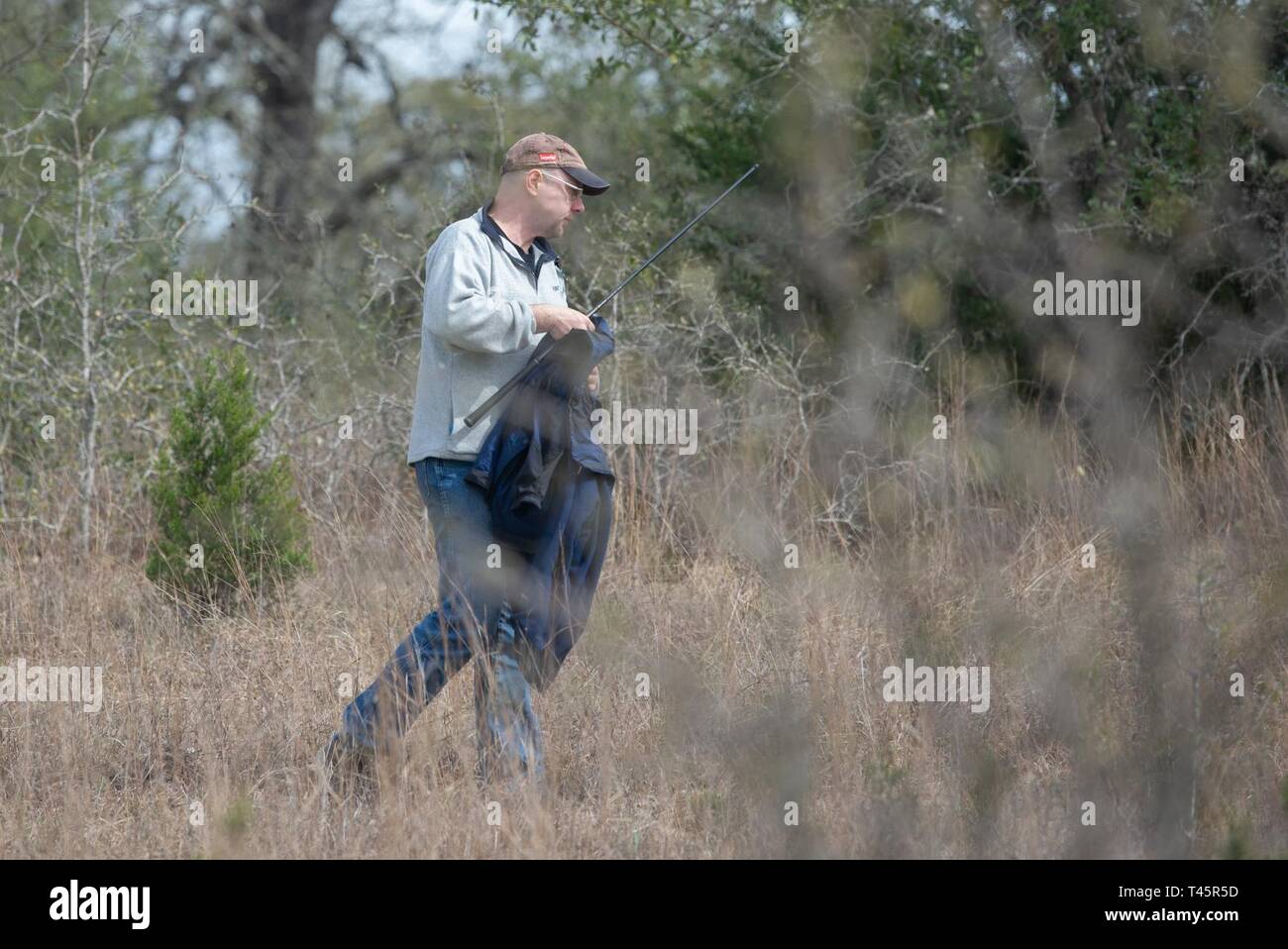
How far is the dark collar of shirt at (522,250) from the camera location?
4172 mm

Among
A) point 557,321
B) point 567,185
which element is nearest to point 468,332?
point 557,321

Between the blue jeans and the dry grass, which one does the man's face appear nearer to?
the blue jeans

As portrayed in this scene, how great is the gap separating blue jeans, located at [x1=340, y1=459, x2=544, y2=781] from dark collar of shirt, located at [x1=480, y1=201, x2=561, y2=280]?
23.3 inches

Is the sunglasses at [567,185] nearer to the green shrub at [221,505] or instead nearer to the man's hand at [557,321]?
the man's hand at [557,321]

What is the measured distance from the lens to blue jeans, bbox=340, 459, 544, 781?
403 centimetres

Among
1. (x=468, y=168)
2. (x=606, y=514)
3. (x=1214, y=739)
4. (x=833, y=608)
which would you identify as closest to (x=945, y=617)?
(x=1214, y=739)

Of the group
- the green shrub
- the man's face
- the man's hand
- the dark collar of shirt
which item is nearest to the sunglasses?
the man's face

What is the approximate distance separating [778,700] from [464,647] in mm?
840

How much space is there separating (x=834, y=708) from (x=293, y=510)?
307 cm

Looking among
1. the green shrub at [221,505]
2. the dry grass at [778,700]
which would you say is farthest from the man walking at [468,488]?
the green shrub at [221,505]

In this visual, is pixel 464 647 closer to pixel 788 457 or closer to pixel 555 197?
pixel 555 197

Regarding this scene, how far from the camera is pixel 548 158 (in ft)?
13.7

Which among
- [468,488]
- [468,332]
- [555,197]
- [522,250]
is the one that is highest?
[555,197]

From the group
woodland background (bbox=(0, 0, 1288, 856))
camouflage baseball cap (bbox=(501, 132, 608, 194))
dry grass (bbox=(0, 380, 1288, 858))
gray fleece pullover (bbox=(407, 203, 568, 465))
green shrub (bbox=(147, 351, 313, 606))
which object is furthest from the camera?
green shrub (bbox=(147, 351, 313, 606))
